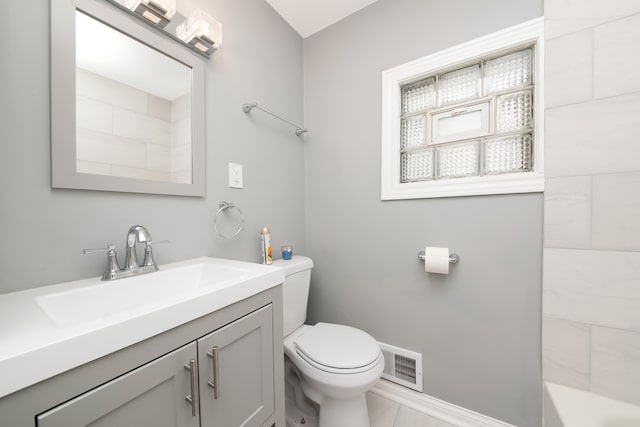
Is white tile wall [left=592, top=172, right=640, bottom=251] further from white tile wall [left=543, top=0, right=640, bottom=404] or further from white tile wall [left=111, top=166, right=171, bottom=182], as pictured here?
white tile wall [left=111, top=166, right=171, bottom=182]

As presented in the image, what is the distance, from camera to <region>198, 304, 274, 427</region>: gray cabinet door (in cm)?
64

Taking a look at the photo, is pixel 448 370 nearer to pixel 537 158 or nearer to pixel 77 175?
pixel 537 158

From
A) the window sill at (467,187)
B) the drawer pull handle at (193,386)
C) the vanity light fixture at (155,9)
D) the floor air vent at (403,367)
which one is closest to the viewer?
the drawer pull handle at (193,386)

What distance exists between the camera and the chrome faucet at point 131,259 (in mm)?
795

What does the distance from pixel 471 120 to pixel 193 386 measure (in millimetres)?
Result: 1605

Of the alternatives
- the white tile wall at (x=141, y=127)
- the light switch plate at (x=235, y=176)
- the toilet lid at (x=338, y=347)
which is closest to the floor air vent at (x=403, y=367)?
the toilet lid at (x=338, y=347)

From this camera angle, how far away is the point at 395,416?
4.13 feet

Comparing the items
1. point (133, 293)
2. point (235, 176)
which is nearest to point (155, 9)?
point (235, 176)

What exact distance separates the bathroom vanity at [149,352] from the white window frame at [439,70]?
92cm

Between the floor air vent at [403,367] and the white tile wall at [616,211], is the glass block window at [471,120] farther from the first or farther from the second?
the floor air vent at [403,367]

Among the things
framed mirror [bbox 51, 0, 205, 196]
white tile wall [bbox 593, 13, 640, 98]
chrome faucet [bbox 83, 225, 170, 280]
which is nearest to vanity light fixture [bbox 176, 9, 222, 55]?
framed mirror [bbox 51, 0, 205, 196]

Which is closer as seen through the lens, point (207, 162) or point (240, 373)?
point (240, 373)

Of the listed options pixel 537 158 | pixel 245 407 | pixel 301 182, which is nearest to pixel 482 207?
pixel 537 158

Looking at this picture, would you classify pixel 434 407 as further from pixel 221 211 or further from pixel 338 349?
pixel 221 211
